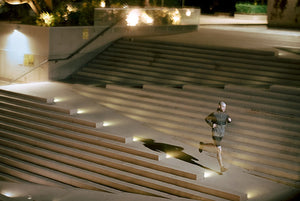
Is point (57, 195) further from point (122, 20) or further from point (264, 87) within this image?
Result: point (122, 20)

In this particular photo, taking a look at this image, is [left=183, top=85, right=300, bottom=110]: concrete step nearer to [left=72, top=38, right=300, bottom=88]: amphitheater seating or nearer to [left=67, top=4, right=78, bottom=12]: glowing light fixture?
[left=72, top=38, right=300, bottom=88]: amphitheater seating

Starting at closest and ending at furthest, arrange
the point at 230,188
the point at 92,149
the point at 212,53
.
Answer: the point at 230,188, the point at 92,149, the point at 212,53

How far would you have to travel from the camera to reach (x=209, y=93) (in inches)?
521

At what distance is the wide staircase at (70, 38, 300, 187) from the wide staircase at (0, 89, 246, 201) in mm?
1669

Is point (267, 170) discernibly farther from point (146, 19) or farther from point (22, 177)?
point (146, 19)

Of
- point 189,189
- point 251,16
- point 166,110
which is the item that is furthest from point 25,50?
point 251,16

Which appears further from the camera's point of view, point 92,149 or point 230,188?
point 92,149

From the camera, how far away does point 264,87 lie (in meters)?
13.3

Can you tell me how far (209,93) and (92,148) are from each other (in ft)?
13.4

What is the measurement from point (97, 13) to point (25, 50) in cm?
313

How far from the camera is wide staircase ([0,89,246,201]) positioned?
31.4ft

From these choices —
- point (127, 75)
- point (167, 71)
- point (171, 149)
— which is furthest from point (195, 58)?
point (171, 149)

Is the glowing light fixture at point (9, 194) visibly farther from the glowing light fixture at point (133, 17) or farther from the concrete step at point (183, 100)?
the glowing light fixture at point (133, 17)

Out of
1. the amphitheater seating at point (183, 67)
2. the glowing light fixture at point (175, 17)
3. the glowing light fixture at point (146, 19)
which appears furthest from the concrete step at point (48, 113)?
the glowing light fixture at point (175, 17)
